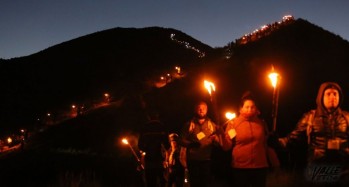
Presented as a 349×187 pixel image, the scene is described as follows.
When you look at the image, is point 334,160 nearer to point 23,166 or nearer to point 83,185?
point 83,185

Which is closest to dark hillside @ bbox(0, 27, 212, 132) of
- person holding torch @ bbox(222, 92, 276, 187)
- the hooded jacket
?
person holding torch @ bbox(222, 92, 276, 187)

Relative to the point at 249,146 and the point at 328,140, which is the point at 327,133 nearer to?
the point at 328,140

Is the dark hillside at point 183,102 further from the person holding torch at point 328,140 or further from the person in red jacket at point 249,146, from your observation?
the person holding torch at point 328,140

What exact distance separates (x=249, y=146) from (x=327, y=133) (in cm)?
112

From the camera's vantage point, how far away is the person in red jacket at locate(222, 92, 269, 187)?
6.24 meters

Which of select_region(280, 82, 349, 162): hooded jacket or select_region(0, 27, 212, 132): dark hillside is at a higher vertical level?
select_region(0, 27, 212, 132): dark hillside

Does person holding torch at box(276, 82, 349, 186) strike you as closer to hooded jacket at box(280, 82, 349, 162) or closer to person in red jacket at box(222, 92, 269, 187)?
hooded jacket at box(280, 82, 349, 162)

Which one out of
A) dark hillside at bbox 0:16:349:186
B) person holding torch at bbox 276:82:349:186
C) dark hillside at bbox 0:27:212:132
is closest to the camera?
person holding torch at bbox 276:82:349:186

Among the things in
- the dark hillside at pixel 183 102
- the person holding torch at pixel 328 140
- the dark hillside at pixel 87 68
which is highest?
the dark hillside at pixel 87 68

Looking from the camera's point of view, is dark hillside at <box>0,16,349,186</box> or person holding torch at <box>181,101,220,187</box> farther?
dark hillside at <box>0,16,349,186</box>

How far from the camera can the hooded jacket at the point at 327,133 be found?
5590 millimetres

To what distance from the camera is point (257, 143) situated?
6266mm

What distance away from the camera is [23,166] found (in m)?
17.7

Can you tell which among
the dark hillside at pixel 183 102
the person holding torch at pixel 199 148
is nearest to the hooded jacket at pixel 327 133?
the person holding torch at pixel 199 148
